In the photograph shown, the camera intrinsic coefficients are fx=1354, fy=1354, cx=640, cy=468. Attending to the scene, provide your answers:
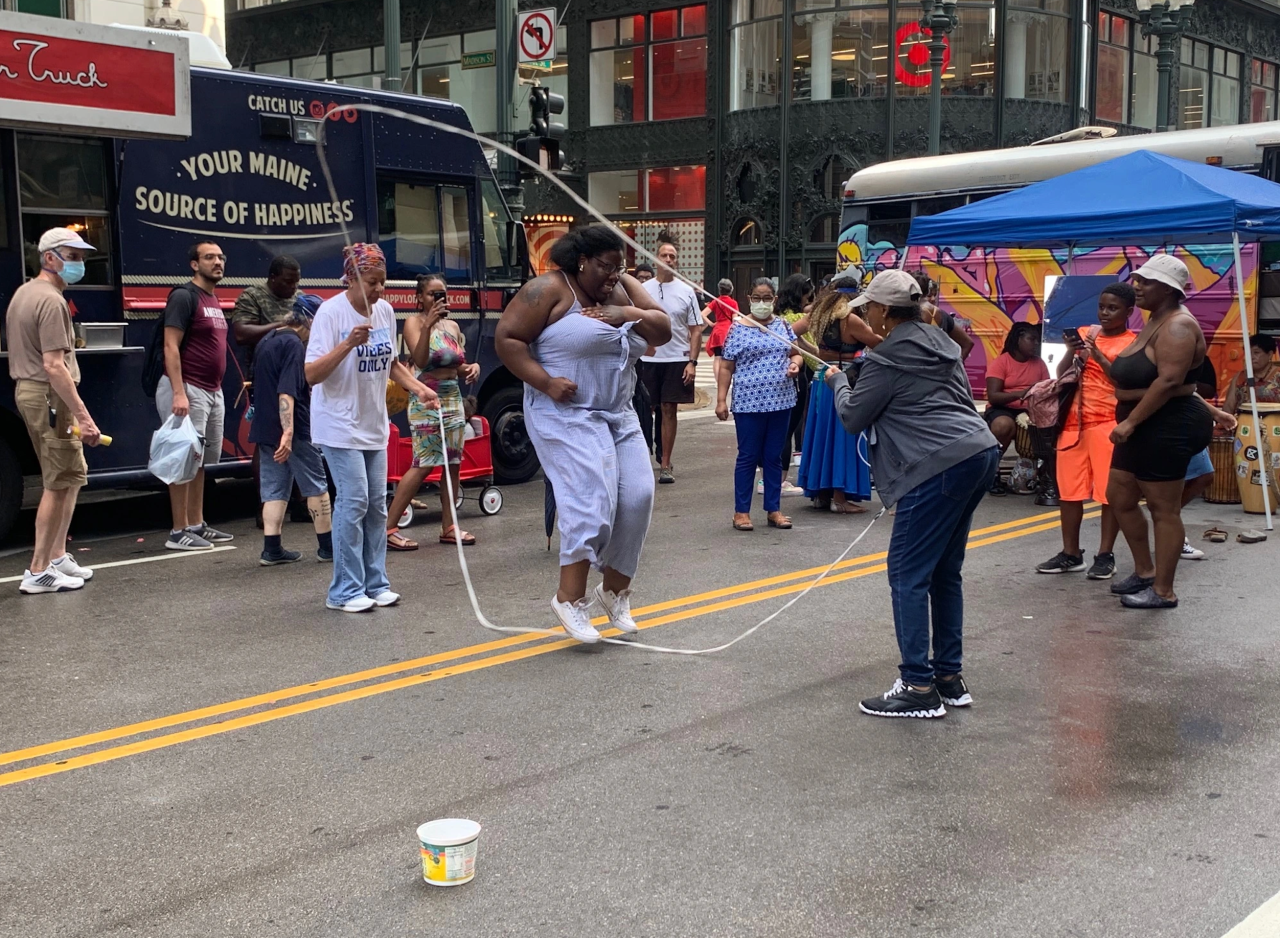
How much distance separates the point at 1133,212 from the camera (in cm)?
988

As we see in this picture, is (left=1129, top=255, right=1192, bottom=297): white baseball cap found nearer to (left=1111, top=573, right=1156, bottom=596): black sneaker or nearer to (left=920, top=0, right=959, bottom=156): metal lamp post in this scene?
(left=1111, top=573, right=1156, bottom=596): black sneaker

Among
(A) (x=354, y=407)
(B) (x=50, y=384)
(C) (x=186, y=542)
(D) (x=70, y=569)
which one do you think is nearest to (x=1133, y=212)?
(A) (x=354, y=407)

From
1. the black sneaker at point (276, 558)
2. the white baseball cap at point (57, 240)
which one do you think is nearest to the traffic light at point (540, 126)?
the black sneaker at point (276, 558)

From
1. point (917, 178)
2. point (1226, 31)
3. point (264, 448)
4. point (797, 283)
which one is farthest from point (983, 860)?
point (1226, 31)

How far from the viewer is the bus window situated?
29.2 feet

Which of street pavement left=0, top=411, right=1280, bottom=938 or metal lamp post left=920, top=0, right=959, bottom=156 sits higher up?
metal lamp post left=920, top=0, right=959, bottom=156

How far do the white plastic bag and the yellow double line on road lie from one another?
312 centimetres

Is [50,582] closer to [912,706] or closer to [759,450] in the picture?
[759,450]

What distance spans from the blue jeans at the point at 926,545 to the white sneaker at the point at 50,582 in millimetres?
4863

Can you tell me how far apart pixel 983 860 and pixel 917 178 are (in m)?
14.7

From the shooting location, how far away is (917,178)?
17562 mm

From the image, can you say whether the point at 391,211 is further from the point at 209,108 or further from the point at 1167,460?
the point at 1167,460

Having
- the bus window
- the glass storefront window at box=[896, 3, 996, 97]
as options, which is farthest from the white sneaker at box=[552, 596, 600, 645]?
the glass storefront window at box=[896, 3, 996, 97]

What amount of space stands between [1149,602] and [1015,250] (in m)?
8.47
